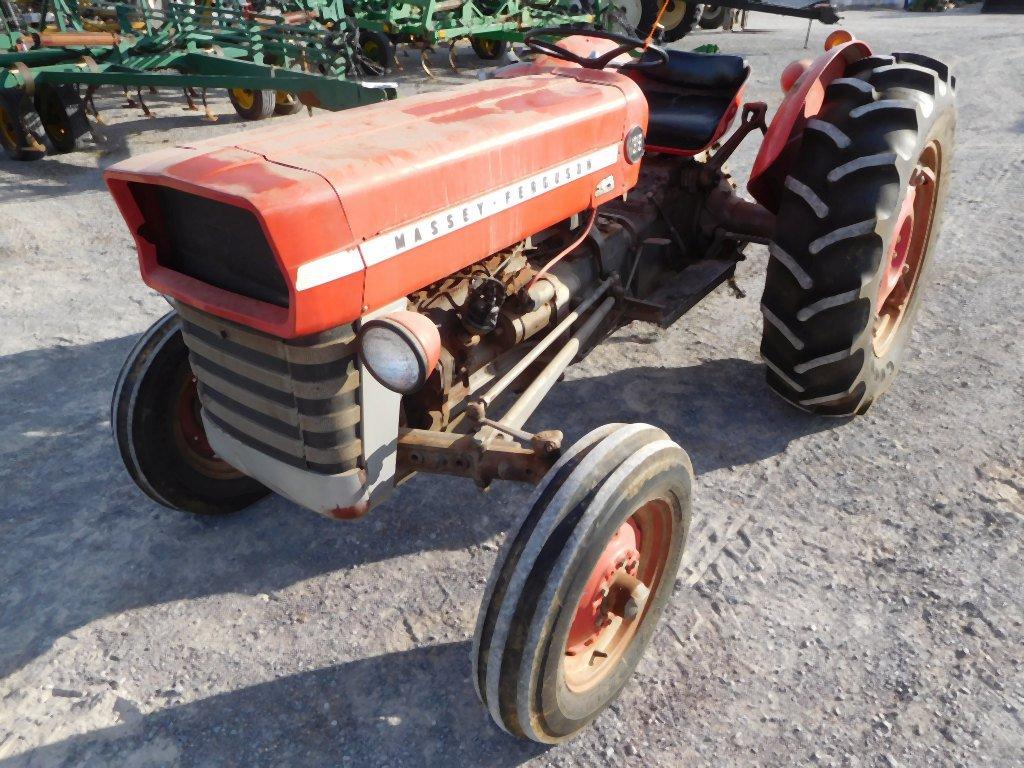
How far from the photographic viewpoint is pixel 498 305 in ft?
7.39

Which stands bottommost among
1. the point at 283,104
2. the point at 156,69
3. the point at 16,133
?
the point at 283,104

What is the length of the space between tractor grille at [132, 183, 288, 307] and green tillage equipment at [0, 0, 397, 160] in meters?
4.01

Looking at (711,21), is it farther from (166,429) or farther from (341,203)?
(341,203)

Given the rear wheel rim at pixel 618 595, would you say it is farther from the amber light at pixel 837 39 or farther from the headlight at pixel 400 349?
the amber light at pixel 837 39

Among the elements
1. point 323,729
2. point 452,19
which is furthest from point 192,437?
point 452,19

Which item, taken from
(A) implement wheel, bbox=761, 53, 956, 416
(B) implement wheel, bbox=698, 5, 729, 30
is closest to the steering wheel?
(A) implement wheel, bbox=761, 53, 956, 416

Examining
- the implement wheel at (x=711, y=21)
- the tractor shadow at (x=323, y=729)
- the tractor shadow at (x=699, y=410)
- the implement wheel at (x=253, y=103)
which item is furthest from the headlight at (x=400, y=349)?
the implement wheel at (x=711, y=21)

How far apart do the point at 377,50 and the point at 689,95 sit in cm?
856

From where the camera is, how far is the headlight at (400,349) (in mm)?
1726

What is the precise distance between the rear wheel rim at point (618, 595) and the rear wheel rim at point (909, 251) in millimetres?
1690

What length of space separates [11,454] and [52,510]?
1.52 ft

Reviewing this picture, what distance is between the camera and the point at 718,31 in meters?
15.1

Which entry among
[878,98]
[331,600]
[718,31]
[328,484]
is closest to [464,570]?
[331,600]

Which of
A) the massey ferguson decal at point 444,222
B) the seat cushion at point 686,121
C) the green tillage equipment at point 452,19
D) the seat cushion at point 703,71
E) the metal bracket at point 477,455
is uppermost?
the seat cushion at point 703,71
